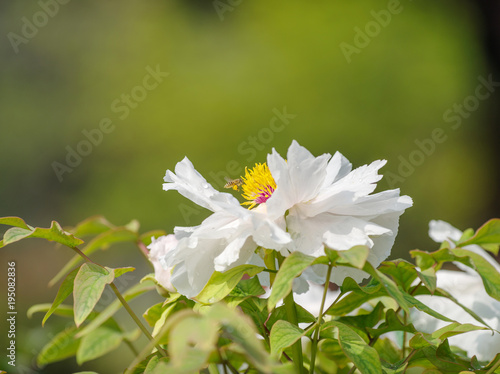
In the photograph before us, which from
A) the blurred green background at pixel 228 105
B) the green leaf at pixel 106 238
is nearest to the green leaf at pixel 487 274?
the green leaf at pixel 106 238

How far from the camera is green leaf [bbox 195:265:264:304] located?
0.30 metres

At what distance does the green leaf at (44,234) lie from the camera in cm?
30

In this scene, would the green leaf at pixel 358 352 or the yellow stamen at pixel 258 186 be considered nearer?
the green leaf at pixel 358 352

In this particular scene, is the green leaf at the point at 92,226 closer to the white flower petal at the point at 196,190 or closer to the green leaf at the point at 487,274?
the white flower petal at the point at 196,190

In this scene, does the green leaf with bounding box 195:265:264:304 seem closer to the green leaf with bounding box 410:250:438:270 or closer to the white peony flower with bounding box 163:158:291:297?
the white peony flower with bounding box 163:158:291:297

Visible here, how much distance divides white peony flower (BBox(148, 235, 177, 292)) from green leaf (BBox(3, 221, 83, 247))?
0.18 ft

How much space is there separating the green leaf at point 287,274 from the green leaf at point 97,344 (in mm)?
99

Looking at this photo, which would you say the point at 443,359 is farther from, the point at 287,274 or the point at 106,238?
the point at 106,238

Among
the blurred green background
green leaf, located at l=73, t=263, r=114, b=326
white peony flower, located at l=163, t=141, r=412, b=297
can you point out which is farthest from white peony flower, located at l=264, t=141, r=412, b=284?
the blurred green background

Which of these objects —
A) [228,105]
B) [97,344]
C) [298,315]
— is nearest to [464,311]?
[298,315]

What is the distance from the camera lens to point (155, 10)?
2846 millimetres

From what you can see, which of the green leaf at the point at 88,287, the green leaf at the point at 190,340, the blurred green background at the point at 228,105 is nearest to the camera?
the green leaf at the point at 190,340

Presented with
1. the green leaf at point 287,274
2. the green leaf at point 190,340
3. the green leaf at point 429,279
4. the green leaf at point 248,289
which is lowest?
the green leaf at point 429,279

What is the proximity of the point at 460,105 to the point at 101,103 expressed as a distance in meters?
1.76
